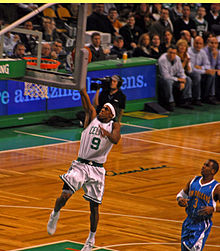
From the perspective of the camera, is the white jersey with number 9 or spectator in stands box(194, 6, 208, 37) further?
spectator in stands box(194, 6, 208, 37)

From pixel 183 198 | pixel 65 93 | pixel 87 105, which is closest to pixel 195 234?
pixel 183 198

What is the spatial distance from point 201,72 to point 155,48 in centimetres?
142

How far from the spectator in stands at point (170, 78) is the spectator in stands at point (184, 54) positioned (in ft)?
0.80

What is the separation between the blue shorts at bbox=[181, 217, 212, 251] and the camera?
323 inches

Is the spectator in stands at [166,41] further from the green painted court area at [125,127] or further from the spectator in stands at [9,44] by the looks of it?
the spectator in stands at [9,44]

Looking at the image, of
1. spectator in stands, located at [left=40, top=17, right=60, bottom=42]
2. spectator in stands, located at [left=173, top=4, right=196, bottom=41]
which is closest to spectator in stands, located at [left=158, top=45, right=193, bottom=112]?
spectator in stands, located at [left=40, top=17, right=60, bottom=42]

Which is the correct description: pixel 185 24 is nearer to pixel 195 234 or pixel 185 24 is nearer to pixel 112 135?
pixel 112 135

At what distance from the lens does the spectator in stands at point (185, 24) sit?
22.8 meters

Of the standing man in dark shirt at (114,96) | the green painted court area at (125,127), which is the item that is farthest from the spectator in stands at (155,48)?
the standing man in dark shirt at (114,96)

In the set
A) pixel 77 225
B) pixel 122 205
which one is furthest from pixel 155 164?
pixel 77 225

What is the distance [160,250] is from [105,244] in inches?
28.3

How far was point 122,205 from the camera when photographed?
11617 millimetres

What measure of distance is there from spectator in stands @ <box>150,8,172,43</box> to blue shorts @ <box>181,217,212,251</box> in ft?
43.9

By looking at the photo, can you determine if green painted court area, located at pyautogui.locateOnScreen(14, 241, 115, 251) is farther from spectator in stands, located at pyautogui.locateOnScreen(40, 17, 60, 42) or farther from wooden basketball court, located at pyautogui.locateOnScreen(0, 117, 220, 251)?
spectator in stands, located at pyautogui.locateOnScreen(40, 17, 60, 42)
